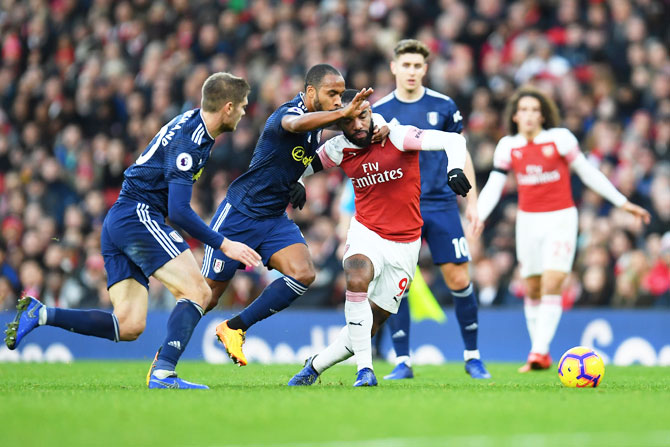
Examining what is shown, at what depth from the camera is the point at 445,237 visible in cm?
907

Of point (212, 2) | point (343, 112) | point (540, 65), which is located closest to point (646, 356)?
point (540, 65)

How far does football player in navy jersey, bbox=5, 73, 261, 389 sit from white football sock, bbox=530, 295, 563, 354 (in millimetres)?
3953

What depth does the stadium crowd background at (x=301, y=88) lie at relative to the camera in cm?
1291

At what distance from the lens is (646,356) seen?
1152 cm

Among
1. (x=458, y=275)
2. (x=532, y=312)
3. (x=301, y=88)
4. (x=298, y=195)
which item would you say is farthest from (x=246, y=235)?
(x=301, y=88)

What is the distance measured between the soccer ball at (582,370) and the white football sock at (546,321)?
95.7 inches

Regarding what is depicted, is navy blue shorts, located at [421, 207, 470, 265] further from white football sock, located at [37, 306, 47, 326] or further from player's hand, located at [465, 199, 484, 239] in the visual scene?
white football sock, located at [37, 306, 47, 326]

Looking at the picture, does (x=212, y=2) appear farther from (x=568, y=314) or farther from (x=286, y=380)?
(x=286, y=380)

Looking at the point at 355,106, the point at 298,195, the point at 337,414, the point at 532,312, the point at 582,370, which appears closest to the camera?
the point at 337,414

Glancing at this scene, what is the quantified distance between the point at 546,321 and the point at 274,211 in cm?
333

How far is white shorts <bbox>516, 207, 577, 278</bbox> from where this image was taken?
399 inches

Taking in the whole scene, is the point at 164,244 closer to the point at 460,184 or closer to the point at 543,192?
the point at 460,184

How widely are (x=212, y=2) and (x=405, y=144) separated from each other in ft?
40.2

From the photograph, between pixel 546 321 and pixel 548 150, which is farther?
pixel 548 150
